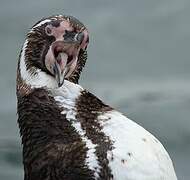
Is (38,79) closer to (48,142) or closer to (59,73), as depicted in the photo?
(59,73)

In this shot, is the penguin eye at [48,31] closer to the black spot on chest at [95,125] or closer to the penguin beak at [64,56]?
the penguin beak at [64,56]

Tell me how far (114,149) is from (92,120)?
0.19 meters

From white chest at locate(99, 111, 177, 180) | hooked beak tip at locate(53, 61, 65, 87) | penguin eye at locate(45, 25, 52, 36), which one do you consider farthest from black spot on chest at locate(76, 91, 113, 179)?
penguin eye at locate(45, 25, 52, 36)

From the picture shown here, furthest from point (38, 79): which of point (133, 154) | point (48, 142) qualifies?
point (133, 154)

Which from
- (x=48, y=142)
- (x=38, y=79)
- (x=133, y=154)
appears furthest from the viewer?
(x=38, y=79)

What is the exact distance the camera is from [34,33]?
614cm

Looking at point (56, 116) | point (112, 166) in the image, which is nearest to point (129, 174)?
point (112, 166)

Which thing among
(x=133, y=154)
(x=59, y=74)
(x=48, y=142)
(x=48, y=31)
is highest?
(x=48, y=31)

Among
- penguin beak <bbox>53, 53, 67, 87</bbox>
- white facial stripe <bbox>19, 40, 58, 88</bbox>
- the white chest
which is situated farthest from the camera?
white facial stripe <bbox>19, 40, 58, 88</bbox>

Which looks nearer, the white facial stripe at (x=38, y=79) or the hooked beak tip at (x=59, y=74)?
the hooked beak tip at (x=59, y=74)

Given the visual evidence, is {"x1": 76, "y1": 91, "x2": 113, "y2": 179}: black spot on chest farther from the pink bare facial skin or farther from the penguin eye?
the penguin eye

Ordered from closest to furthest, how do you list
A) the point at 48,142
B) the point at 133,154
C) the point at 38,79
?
the point at 133,154, the point at 48,142, the point at 38,79

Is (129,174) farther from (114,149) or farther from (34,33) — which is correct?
(34,33)

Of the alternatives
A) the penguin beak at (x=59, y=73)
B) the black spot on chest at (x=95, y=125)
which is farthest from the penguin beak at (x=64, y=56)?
the black spot on chest at (x=95, y=125)
